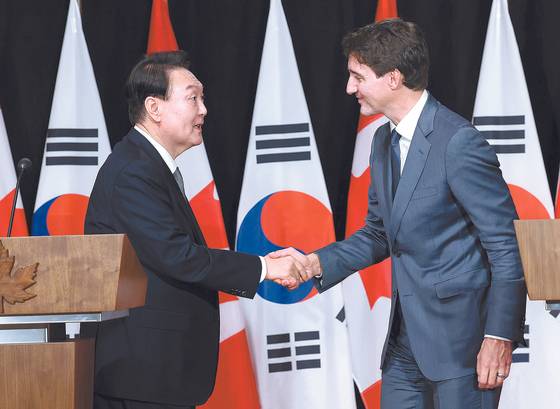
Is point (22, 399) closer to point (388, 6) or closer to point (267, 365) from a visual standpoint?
point (267, 365)

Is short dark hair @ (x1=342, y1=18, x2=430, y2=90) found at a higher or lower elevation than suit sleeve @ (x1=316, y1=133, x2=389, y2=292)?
higher

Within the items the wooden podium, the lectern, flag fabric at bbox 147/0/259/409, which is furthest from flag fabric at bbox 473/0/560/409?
the wooden podium

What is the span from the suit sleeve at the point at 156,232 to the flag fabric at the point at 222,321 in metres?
1.51

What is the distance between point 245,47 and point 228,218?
92 cm

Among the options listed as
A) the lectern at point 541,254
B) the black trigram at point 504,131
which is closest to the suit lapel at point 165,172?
the lectern at point 541,254

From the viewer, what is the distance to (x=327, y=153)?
4617 mm

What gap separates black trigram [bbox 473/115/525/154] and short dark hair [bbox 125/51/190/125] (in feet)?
5.92

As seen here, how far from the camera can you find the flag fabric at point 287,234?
4137mm

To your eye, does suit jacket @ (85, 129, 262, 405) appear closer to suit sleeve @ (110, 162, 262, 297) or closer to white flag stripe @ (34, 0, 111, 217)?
suit sleeve @ (110, 162, 262, 297)

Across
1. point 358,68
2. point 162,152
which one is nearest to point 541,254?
point 358,68

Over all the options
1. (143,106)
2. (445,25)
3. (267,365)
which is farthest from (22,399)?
(445,25)

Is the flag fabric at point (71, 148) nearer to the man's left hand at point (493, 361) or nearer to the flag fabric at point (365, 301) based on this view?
the flag fabric at point (365, 301)

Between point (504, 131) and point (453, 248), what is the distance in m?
1.86

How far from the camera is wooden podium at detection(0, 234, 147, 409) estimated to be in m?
2.08
